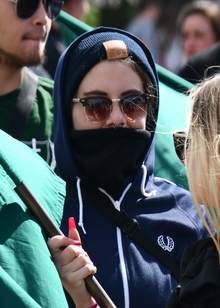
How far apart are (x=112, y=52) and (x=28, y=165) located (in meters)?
0.98

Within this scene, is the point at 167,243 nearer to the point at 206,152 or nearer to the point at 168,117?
the point at 206,152

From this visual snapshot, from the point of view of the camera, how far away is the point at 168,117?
440 centimetres

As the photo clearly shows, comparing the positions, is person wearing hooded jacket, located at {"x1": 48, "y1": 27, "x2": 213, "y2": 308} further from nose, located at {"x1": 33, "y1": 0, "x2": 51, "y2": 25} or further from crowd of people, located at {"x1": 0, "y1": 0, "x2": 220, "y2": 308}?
nose, located at {"x1": 33, "y1": 0, "x2": 51, "y2": 25}

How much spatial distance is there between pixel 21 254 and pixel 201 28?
4993 millimetres

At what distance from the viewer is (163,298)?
10.1 feet

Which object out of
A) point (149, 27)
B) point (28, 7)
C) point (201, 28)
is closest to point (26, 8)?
point (28, 7)

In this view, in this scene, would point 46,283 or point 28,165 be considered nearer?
point 46,283

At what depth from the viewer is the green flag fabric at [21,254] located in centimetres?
221

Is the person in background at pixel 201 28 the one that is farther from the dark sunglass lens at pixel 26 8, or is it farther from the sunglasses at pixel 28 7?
the dark sunglass lens at pixel 26 8

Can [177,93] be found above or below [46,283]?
above

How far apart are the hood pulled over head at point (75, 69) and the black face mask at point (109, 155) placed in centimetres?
5

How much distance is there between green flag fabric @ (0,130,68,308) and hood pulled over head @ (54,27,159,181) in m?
0.84

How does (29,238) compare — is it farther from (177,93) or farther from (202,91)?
(177,93)

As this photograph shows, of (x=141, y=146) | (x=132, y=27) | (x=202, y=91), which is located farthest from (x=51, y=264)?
(x=132, y=27)
